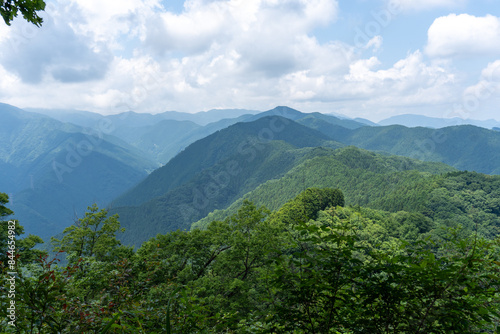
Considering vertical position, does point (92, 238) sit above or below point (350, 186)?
above

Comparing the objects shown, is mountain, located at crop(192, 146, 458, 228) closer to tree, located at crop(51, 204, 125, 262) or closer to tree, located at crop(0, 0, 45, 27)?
tree, located at crop(51, 204, 125, 262)

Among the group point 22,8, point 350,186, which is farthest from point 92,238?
point 350,186

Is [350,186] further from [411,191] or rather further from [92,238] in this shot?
[92,238]

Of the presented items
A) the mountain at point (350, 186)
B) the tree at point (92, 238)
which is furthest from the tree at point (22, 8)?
the mountain at point (350, 186)

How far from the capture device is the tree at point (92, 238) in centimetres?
2188

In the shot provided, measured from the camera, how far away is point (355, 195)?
153 metres

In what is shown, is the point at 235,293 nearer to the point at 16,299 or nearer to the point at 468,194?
the point at 16,299

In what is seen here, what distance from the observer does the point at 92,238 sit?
23578 millimetres

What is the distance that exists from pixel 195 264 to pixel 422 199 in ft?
388

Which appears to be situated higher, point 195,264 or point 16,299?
point 16,299

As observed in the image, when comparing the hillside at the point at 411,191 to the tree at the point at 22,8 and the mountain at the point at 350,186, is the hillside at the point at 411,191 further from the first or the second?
the tree at the point at 22,8

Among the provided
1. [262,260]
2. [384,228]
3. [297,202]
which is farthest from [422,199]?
[262,260]

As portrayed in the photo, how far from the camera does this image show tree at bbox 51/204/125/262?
2188 centimetres

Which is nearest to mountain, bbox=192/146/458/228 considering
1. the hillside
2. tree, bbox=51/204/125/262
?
the hillside
